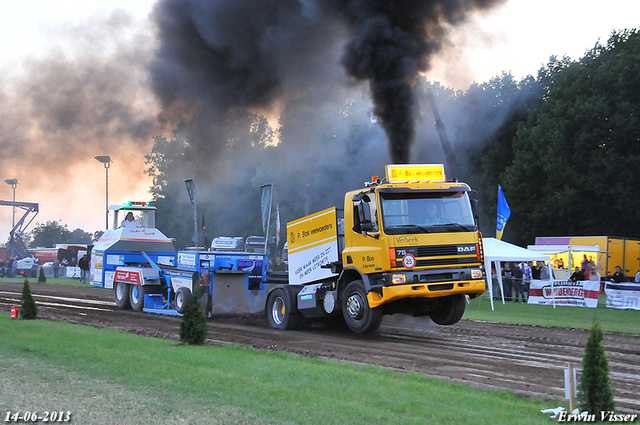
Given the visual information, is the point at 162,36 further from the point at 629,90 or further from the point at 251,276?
the point at 629,90

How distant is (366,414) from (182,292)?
37.8ft

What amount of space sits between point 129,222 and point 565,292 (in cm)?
1633

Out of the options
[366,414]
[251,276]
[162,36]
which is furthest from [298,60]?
[366,414]

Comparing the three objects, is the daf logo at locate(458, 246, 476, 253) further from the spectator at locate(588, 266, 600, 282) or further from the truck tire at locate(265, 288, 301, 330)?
the spectator at locate(588, 266, 600, 282)

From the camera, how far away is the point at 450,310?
12.7 metres

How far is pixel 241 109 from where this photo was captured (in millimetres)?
22141

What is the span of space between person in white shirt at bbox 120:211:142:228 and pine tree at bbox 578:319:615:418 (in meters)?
17.9

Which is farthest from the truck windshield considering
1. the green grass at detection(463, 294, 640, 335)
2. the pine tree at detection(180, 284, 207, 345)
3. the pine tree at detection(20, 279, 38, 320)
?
the pine tree at detection(20, 279, 38, 320)

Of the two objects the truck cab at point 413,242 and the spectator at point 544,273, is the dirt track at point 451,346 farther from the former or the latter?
the spectator at point 544,273

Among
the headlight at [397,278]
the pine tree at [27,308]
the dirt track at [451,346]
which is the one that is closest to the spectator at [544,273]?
the dirt track at [451,346]

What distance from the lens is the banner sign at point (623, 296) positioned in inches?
864

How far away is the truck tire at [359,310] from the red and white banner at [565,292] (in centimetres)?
1305

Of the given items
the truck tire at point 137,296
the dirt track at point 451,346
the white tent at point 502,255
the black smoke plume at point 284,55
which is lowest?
the dirt track at point 451,346

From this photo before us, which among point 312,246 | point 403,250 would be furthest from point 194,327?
point 403,250
